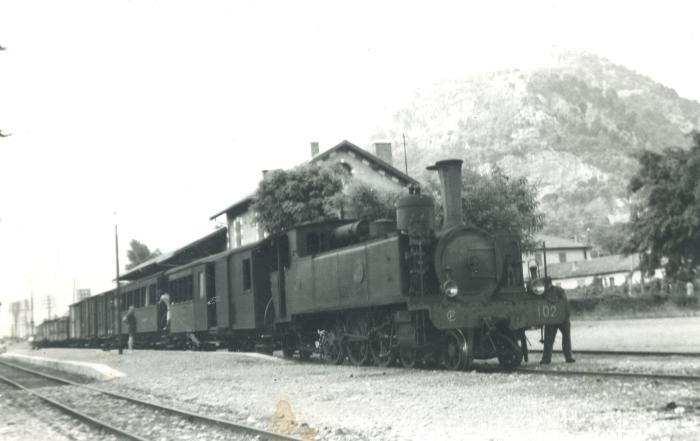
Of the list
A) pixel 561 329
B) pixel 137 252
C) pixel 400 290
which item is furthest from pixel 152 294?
pixel 137 252

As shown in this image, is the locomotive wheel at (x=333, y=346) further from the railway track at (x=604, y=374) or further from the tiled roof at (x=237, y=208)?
the tiled roof at (x=237, y=208)

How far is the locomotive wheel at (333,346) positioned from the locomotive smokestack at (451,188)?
3551 millimetres

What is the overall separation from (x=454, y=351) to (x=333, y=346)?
3559 mm

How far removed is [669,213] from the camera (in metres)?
34.2

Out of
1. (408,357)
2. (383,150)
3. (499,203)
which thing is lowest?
(408,357)

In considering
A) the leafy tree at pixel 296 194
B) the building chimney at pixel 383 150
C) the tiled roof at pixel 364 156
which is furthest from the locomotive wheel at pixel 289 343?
the building chimney at pixel 383 150

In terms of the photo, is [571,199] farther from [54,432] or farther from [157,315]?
[54,432]

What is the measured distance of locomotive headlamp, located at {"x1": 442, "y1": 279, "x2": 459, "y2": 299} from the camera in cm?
1216

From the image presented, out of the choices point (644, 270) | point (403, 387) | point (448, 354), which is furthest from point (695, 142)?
point (403, 387)

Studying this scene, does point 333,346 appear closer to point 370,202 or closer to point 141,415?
point 141,415

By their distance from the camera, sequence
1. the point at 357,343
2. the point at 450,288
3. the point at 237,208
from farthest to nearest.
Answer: the point at 237,208
the point at 357,343
the point at 450,288

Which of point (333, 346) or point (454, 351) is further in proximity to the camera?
point (333, 346)

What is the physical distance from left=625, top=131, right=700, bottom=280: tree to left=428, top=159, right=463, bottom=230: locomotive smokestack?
22811 mm

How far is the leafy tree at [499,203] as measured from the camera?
25219 millimetres
